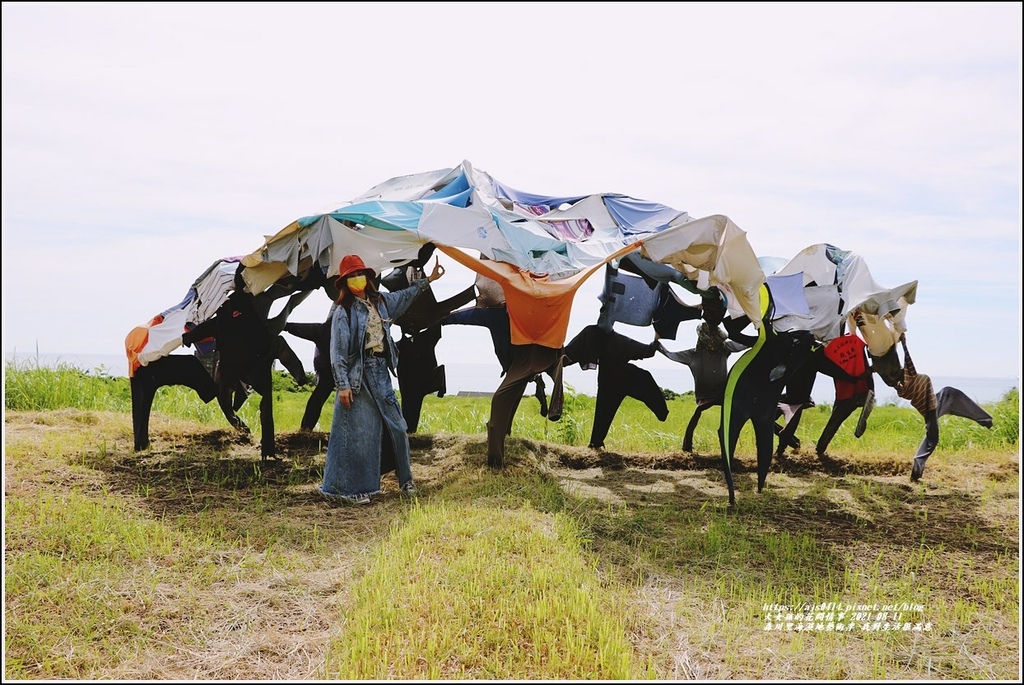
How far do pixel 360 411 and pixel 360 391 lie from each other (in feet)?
0.53

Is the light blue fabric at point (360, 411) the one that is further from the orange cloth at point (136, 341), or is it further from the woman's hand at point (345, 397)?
the orange cloth at point (136, 341)

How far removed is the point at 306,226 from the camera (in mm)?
7324

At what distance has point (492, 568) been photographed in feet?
16.4

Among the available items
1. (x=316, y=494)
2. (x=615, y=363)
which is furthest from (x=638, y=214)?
(x=316, y=494)

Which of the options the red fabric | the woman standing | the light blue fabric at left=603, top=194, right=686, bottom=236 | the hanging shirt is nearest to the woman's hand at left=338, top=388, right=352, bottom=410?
the woman standing

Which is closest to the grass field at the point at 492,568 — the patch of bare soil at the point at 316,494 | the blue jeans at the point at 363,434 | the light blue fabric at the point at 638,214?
the patch of bare soil at the point at 316,494

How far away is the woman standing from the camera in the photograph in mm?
6898

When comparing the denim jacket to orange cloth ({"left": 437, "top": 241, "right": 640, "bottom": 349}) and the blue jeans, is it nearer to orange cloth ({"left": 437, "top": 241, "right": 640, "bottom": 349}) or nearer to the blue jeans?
the blue jeans

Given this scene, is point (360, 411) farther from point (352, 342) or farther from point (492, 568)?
point (492, 568)

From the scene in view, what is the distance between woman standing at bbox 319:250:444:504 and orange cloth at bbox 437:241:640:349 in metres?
0.77

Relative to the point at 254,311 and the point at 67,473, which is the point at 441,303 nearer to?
the point at 254,311

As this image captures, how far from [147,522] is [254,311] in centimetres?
246

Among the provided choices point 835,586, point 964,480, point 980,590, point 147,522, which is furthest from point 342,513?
point 964,480

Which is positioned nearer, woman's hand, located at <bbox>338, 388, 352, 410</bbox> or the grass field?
the grass field
